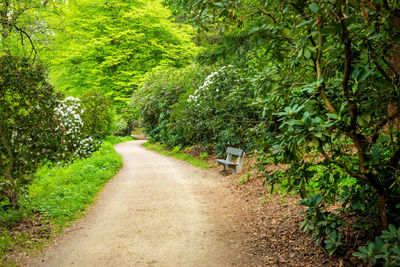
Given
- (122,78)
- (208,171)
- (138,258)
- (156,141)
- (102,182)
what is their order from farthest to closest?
1. (122,78)
2. (156,141)
3. (208,171)
4. (102,182)
5. (138,258)

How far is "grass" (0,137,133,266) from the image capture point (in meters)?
4.53

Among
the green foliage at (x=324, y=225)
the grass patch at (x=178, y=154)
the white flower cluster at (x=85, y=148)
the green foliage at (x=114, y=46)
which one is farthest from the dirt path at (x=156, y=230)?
the green foliage at (x=114, y=46)

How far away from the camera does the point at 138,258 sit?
405 centimetres

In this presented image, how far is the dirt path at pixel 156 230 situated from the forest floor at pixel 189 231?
13 mm

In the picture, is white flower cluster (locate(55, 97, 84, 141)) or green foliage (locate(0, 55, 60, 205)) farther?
white flower cluster (locate(55, 97, 84, 141))

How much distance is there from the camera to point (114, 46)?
23.3 meters

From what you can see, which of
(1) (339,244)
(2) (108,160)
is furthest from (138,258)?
(2) (108,160)

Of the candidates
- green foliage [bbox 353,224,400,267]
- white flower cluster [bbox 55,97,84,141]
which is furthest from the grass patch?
green foliage [bbox 353,224,400,267]

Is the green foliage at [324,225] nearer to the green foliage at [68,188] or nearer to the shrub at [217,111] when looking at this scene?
the green foliage at [68,188]

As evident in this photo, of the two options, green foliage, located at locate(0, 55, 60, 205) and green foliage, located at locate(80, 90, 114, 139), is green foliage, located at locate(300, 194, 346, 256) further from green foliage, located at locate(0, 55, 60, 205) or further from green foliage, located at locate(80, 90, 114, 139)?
green foliage, located at locate(80, 90, 114, 139)

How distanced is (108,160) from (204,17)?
900 centimetres

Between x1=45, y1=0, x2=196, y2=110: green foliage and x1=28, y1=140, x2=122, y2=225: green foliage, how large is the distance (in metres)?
13.4

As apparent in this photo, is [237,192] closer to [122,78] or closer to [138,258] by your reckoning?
[138,258]

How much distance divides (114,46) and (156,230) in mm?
21065
